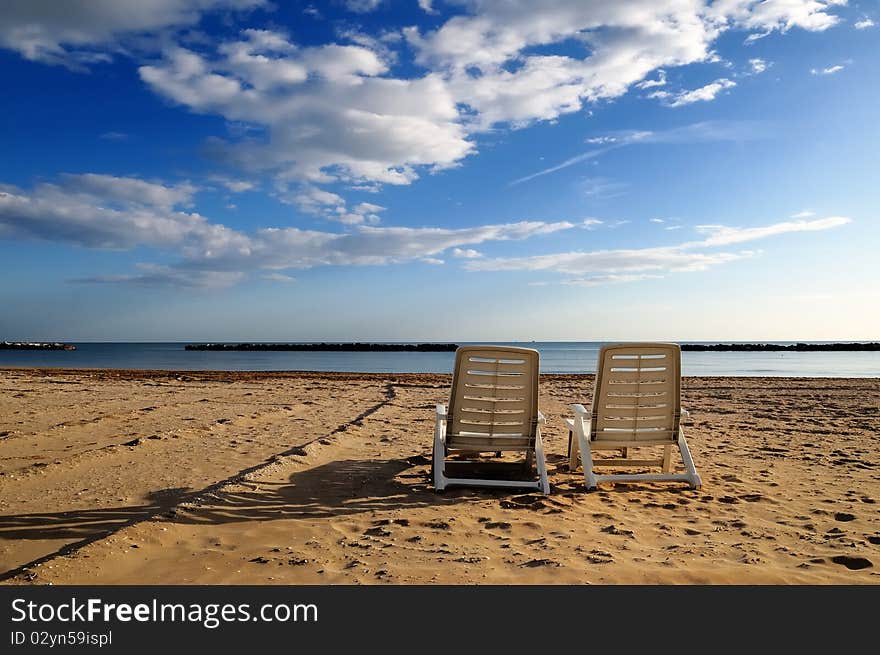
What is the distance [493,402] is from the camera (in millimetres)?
5297

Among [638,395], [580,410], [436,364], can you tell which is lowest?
[436,364]

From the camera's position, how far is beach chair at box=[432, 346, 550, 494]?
5234 mm

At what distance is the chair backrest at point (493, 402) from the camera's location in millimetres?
5250

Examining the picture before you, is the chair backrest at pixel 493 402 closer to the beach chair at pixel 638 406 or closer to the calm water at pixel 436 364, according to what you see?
the beach chair at pixel 638 406

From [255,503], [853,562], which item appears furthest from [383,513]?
[853,562]

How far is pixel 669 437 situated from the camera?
215 inches

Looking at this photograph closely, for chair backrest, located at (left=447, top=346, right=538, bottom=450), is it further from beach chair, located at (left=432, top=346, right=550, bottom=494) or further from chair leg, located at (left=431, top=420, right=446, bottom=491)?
chair leg, located at (left=431, top=420, right=446, bottom=491)

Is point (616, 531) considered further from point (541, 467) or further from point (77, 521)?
point (77, 521)

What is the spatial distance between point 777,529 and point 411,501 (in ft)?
8.85

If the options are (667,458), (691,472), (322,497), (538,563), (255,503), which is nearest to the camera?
(538,563)

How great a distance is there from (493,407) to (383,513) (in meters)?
1.41

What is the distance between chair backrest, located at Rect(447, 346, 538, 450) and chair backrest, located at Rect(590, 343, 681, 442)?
0.62 m

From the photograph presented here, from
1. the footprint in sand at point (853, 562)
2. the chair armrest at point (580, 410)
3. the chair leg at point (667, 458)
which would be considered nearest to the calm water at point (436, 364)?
the chair leg at point (667, 458)
